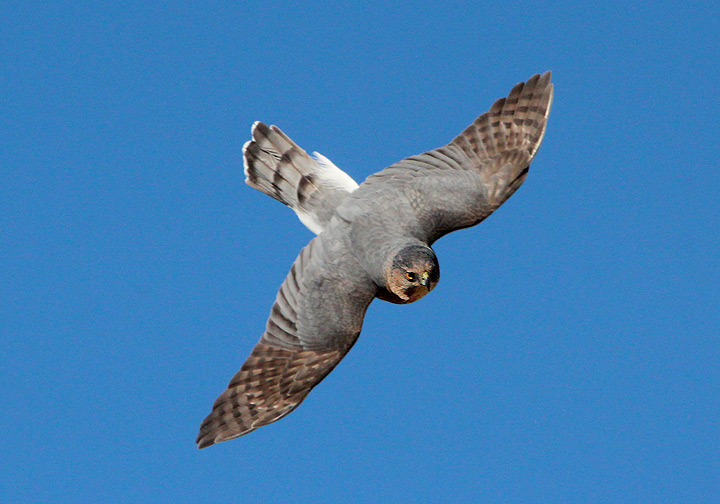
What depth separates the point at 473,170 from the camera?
8742 mm

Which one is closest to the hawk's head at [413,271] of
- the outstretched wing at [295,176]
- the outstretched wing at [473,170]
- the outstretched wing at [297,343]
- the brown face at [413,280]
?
the brown face at [413,280]

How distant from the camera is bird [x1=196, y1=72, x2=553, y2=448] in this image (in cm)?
814

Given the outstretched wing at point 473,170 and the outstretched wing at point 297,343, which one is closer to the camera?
the outstretched wing at point 297,343

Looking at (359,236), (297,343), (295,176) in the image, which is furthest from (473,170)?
(297,343)

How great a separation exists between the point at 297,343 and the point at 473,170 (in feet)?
8.56

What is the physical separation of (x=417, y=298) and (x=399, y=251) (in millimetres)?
510

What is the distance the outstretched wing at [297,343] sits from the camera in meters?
8.20

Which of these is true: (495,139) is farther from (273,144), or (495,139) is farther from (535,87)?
(273,144)

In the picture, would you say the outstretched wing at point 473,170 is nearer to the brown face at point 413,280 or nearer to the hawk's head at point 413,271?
the hawk's head at point 413,271

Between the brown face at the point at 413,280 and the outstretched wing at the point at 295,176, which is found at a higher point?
the outstretched wing at the point at 295,176

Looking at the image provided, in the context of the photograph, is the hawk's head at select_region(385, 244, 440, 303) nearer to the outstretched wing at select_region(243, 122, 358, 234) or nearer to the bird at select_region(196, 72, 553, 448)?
the bird at select_region(196, 72, 553, 448)

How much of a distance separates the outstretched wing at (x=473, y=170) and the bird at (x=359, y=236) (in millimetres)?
11

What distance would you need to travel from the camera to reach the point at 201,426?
8.44 metres

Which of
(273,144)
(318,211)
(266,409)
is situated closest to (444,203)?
(318,211)
